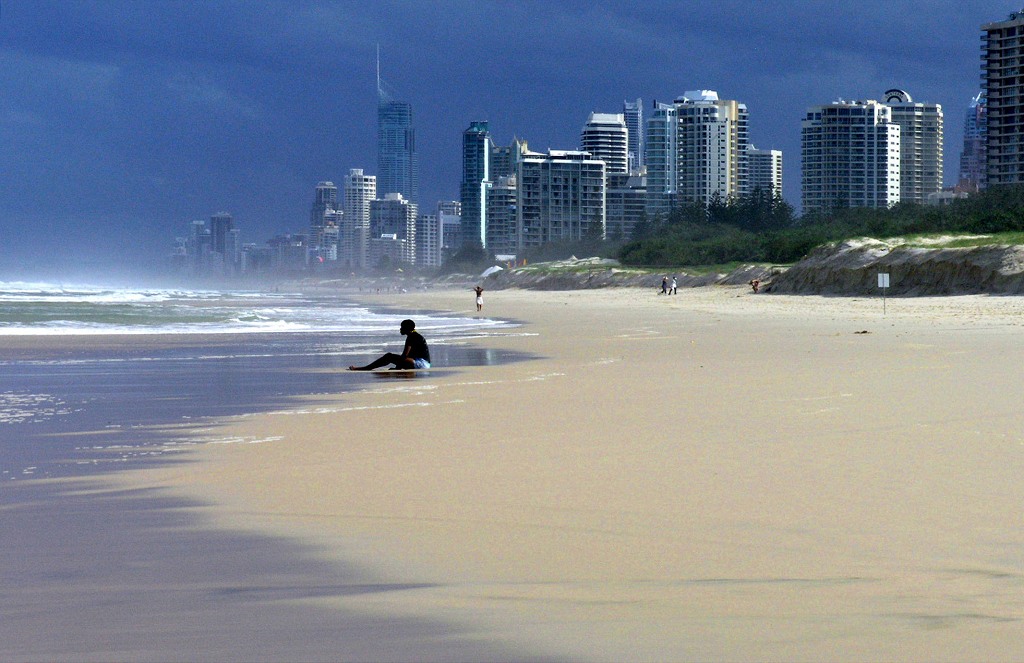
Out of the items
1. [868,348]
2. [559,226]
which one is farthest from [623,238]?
[868,348]

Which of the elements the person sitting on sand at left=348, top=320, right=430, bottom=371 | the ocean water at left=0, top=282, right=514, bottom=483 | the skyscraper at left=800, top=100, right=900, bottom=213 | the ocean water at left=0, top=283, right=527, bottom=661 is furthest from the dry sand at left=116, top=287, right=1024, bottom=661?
the skyscraper at left=800, top=100, right=900, bottom=213

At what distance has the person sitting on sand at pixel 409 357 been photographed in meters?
16.0

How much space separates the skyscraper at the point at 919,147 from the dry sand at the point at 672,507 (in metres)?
174

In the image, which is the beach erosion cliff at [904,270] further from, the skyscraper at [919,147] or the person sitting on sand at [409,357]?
the skyscraper at [919,147]

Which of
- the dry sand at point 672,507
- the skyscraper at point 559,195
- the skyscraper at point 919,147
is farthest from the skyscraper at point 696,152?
the dry sand at point 672,507

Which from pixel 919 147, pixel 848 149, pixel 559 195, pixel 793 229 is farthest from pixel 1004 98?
pixel 559 195

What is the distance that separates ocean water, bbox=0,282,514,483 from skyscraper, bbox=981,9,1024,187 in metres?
97.7

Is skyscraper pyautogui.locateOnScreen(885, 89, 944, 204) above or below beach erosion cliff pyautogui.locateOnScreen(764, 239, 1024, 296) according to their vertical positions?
above

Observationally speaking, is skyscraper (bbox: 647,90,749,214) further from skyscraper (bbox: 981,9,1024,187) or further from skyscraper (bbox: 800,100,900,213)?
skyscraper (bbox: 981,9,1024,187)

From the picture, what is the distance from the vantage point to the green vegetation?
63.2 meters

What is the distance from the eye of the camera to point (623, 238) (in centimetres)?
16500

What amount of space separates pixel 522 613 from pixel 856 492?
2920 mm

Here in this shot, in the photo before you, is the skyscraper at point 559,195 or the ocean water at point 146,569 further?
the skyscraper at point 559,195

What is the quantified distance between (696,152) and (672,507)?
614 ft
